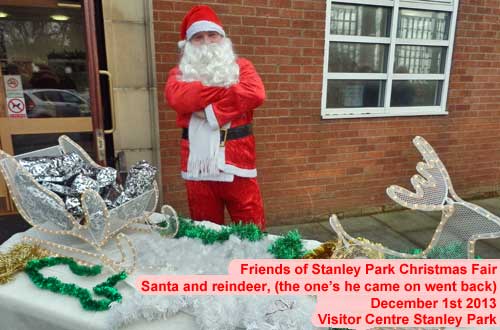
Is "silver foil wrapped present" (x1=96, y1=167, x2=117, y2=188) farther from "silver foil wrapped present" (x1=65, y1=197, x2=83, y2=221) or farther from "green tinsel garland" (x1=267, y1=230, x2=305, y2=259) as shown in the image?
"green tinsel garland" (x1=267, y1=230, x2=305, y2=259)

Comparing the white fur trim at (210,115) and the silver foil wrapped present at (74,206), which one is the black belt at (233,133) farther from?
the silver foil wrapped present at (74,206)

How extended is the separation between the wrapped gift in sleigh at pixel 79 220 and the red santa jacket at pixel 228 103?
1.54 ft

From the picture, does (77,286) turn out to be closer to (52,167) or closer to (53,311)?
(53,311)

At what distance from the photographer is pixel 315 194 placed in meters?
3.56

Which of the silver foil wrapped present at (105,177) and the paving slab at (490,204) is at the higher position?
the silver foil wrapped present at (105,177)

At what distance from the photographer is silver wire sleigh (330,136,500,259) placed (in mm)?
1096

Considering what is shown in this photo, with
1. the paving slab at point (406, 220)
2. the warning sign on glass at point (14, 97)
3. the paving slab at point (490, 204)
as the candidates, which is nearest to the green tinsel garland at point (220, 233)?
the warning sign on glass at point (14, 97)

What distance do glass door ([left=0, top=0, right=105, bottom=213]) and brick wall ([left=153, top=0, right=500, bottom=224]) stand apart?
→ 63 centimetres

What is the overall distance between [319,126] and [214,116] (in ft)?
5.84

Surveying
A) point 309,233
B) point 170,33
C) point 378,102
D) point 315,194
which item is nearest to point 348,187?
point 315,194

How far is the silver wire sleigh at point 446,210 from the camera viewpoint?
3.59ft

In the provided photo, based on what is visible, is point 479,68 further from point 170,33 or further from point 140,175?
point 140,175

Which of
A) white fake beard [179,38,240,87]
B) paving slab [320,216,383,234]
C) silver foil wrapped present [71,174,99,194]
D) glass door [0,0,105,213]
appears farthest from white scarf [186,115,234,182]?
paving slab [320,216,383,234]

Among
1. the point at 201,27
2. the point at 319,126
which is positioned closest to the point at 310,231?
the point at 319,126
